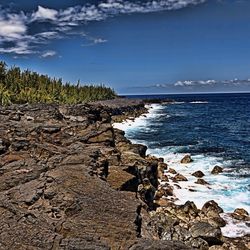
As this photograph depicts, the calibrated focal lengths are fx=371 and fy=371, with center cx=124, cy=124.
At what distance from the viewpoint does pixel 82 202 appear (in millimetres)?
17875

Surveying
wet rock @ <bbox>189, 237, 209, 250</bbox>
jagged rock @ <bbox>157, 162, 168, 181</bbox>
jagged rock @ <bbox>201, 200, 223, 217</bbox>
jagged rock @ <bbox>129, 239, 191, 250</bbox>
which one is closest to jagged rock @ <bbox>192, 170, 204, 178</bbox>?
A: jagged rock @ <bbox>157, 162, 168, 181</bbox>

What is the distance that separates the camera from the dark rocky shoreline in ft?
50.3

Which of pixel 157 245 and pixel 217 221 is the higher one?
pixel 157 245

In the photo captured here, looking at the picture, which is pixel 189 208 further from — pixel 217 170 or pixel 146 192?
pixel 217 170

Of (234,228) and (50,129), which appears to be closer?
(234,228)

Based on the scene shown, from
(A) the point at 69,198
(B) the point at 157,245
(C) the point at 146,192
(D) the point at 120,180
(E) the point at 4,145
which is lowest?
(C) the point at 146,192

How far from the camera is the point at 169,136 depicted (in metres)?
76.7

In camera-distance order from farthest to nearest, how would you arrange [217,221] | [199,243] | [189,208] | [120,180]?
[189,208] < [217,221] < [199,243] < [120,180]

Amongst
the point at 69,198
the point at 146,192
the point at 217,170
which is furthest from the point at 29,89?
the point at 69,198

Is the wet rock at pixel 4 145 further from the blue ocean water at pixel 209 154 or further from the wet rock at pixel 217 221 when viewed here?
the blue ocean water at pixel 209 154

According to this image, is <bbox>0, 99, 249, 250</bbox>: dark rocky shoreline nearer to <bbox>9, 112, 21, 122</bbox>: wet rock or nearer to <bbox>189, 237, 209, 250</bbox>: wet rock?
<bbox>189, 237, 209, 250</bbox>: wet rock

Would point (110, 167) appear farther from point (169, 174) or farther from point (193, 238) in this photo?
point (169, 174)

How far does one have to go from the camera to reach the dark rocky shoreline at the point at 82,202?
15.3m

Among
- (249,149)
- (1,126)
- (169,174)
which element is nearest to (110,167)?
(1,126)
